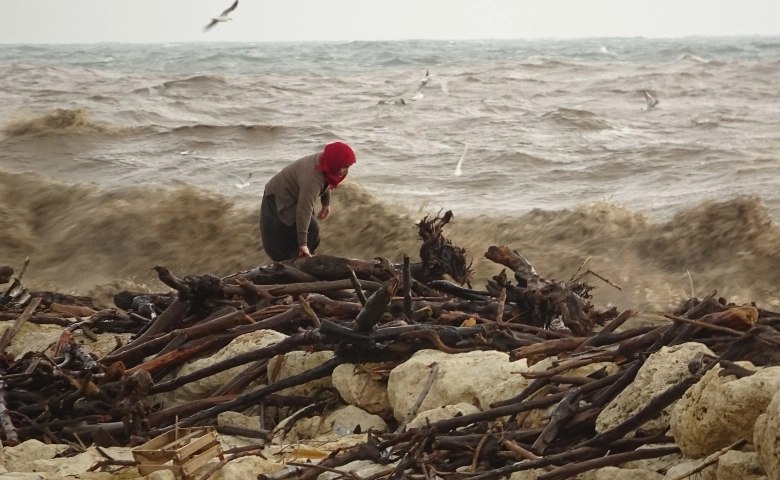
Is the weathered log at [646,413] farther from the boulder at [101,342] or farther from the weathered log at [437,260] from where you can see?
the boulder at [101,342]

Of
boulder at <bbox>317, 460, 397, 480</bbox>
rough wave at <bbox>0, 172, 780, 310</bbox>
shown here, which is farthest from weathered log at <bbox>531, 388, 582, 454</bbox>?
rough wave at <bbox>0, 172, 780, 310</bbox>

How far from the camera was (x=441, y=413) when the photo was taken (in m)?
3.65

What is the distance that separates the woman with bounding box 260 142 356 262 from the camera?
267 inches

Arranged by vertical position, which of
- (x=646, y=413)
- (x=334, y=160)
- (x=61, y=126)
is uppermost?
(x=334, y=160)

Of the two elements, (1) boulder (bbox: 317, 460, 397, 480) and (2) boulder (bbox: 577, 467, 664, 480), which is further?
(1) boulder (bbox: 317, 460, 397, 480)

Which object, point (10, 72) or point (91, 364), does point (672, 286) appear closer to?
point (91, 364)

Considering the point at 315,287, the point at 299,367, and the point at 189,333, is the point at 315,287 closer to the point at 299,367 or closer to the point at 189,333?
the point at 189,333

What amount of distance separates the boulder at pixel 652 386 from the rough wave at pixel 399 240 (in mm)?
6525

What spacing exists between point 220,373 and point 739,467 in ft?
9.46

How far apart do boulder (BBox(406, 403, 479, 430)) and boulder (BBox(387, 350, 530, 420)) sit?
12cm

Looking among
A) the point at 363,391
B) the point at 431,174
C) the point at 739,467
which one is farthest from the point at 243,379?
the point at 431,174

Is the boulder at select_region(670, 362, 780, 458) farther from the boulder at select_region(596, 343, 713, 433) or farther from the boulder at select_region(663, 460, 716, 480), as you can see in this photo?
the boulder at select_region(596, 343, 713, 433)

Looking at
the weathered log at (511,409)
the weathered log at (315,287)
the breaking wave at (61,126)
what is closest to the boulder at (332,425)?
the weathered log at (511,409)

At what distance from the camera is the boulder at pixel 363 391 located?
14.2 ft
